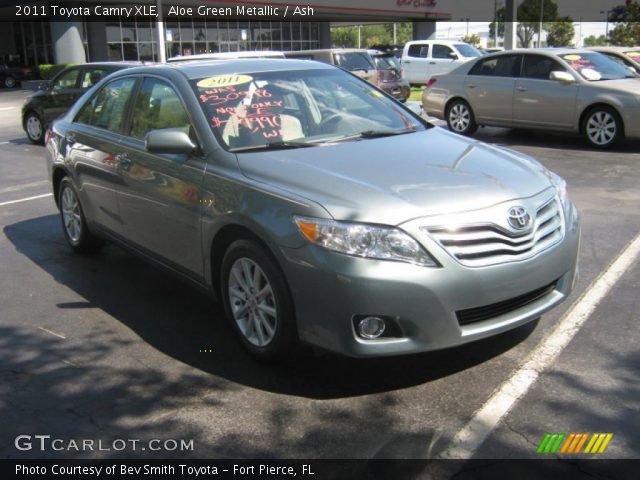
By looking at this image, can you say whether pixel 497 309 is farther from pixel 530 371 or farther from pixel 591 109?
pixel 591 109

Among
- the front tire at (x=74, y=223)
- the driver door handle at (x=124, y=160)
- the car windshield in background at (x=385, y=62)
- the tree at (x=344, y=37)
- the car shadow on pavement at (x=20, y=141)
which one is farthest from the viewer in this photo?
the tree at (x=344, y=37)

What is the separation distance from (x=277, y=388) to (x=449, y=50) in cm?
2293

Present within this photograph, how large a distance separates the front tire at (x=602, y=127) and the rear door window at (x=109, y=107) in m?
8.07

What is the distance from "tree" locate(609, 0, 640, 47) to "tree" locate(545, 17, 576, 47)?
11407 millimetres

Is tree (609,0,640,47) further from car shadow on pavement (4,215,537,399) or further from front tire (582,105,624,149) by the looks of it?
car shadow on pavement (4,215,537,399)

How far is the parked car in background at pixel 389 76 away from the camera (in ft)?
59.1

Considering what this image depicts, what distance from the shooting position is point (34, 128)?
45.3ft

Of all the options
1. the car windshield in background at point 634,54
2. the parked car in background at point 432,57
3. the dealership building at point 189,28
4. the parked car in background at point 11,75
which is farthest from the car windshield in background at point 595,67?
the parked car in background at point 11,75

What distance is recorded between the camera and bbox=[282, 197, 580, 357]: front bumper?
10.9 feet

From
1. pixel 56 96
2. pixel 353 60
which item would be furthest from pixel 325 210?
pixel 353 60

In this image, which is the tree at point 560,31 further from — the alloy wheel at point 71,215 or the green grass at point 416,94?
the alloy wheel at point 71,215

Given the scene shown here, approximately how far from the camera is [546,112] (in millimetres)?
11477

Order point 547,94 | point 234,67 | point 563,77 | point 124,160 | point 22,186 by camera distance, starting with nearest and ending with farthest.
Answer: point 234,67 → point 124,160 → point 22,186 → point 563,77 → point 547,94

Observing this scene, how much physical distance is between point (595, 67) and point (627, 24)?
1452 inches
